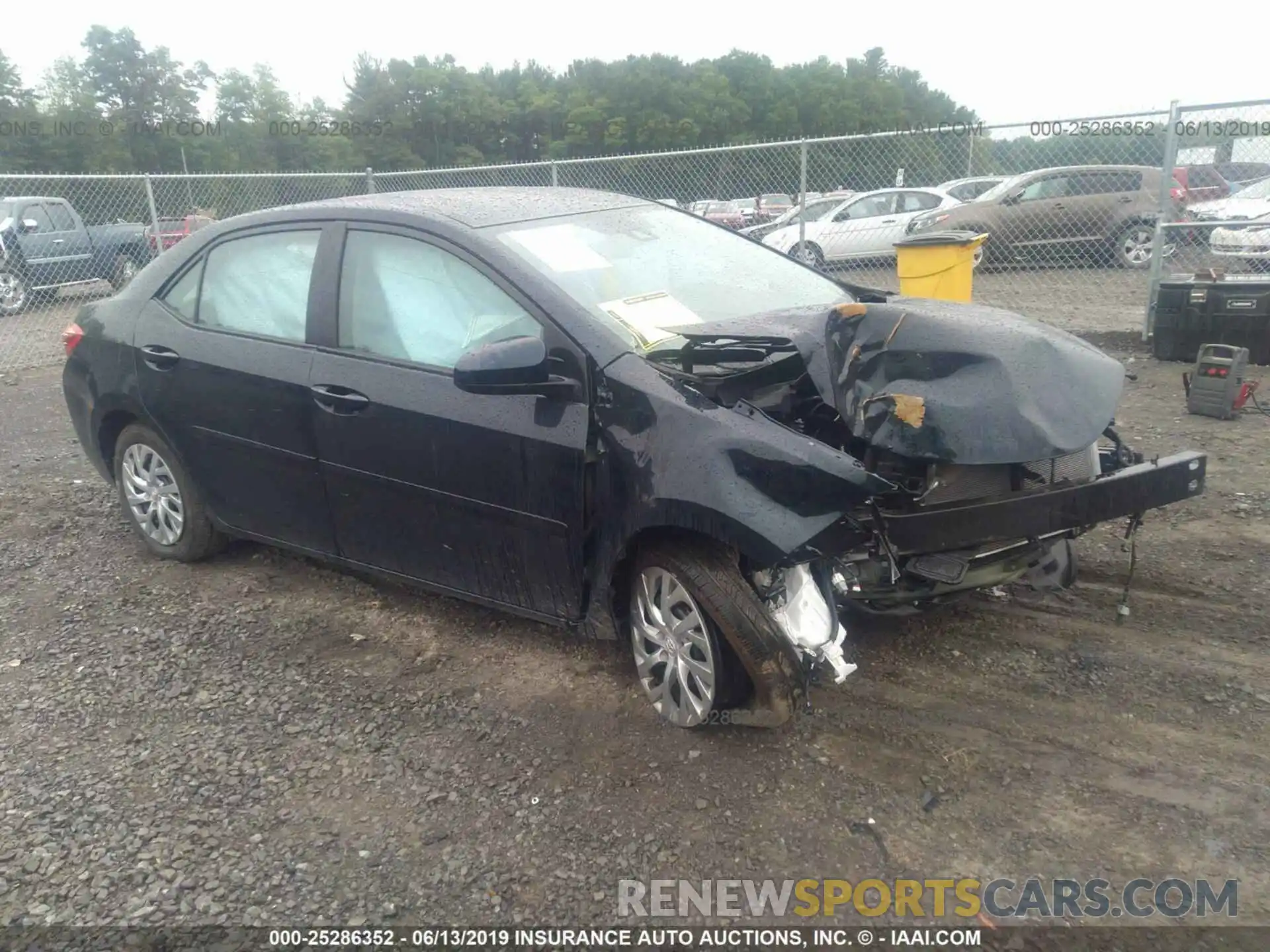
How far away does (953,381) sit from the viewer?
2.77 metres

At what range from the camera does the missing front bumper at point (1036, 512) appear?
2.70 metres

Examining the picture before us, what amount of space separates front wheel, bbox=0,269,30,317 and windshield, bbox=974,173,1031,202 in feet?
44.8

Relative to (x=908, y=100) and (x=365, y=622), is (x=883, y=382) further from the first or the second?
(x=908, y=100)

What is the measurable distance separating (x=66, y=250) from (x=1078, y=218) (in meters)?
14.5

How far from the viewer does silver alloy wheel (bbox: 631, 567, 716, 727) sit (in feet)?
9.64

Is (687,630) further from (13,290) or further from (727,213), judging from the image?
(13,290)

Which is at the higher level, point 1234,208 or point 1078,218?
point 1234,208

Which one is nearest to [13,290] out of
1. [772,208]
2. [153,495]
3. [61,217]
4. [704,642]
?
[61,217]

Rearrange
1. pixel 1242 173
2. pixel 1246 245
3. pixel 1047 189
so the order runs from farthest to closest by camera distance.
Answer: pixel 1047 189
pixel 1242 173
pixel 1246 245

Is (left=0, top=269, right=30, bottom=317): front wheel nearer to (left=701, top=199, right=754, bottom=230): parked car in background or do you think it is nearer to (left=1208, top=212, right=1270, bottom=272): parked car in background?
(left=701, top=199, right=754, bottom=230): parked car in background

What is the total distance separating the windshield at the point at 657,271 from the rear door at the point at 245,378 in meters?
1.05

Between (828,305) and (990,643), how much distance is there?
143cm

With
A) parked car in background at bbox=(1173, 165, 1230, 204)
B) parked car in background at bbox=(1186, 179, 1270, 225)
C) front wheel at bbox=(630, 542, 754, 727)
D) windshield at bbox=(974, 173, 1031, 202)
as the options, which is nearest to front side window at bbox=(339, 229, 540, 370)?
front wheel at bbox=(630, 542, 754, 727)

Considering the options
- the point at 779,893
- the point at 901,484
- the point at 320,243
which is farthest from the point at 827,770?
the point at 320,243
